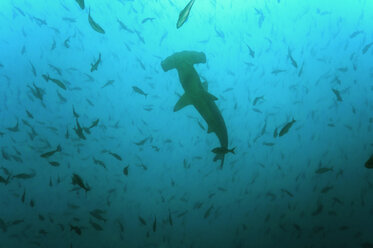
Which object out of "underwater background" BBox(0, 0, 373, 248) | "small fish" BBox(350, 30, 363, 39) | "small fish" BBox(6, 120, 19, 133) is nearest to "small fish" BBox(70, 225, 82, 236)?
"underwater background" BBox(0, 0, 373, 248)

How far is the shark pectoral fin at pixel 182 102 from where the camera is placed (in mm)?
2617

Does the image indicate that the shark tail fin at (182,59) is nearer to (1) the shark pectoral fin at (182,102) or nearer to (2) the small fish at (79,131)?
(1) the shark pectoral fin at (182,102)

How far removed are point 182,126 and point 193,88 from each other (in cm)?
47

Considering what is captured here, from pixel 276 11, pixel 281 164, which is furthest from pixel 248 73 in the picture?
pixel 281 164

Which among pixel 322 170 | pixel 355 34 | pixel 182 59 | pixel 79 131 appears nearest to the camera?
pixel 182 59

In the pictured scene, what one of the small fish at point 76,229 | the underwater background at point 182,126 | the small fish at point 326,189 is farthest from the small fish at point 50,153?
the small fish at point 326,189

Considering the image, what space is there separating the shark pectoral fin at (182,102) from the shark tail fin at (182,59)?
0.85 ft

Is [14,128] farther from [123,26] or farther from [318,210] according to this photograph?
[318,210]

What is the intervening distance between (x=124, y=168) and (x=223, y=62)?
4.22 feet

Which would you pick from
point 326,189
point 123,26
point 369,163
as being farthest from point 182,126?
point 369,163

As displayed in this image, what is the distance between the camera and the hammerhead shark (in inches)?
102

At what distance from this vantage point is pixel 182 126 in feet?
9.61

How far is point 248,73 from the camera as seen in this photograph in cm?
290

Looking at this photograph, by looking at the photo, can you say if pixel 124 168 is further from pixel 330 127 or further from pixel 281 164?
pixel 330 127
